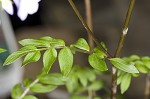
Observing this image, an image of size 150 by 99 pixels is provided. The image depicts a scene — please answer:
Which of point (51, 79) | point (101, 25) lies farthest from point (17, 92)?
point (101, 25)

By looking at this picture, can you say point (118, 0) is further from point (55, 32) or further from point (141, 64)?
point (141, 64)

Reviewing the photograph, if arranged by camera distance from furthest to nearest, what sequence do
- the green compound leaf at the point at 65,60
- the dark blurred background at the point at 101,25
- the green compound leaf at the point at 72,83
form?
the dark blurred background at the point at 101,25 < the green compound leaf at the point at 72,83 < the green compound leaf at the point at 65,60

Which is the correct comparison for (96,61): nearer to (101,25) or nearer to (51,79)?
(51,79)

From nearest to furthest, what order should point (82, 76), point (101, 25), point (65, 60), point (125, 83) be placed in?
point (65, 60)
point (125, 83)
point (82, 76)
point (101, 25)

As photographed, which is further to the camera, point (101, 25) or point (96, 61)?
point (101, 25)

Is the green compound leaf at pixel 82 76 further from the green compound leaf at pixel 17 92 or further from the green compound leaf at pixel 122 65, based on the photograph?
the green compound leaf at pixel 122 65

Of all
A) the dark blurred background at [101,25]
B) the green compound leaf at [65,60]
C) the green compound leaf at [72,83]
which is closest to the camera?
the green compound leaf at [65,60]

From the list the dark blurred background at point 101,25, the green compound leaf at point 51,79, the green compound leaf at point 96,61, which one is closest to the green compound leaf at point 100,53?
the green compound leaf at point 96,61
